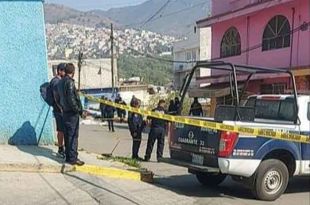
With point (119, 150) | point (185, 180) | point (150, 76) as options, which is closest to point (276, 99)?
point (185, 180)

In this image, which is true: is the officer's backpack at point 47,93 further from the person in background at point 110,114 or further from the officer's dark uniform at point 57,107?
the person in background at point 110,114

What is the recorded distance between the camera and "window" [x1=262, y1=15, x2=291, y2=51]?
2272cm

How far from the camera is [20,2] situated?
1139cm

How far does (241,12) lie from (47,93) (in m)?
15.9

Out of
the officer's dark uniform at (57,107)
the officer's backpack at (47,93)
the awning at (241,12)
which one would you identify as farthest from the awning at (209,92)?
the officer's dark uniform at (57,107)

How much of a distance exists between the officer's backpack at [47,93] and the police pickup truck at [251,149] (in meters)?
2.42

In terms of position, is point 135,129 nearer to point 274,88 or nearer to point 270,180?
point 270,180

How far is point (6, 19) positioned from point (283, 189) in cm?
637

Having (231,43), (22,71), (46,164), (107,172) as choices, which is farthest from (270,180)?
(231,43)

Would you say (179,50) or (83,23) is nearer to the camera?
(179,50)

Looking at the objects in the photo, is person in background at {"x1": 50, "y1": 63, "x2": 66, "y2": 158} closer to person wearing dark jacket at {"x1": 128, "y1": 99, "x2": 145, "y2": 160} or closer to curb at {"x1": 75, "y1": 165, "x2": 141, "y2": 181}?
curb at {"x1": 75, "y1": 165, "x2": 141, "y2": 181}

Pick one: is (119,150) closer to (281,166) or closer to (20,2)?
(20,2)

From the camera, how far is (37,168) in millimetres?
9250

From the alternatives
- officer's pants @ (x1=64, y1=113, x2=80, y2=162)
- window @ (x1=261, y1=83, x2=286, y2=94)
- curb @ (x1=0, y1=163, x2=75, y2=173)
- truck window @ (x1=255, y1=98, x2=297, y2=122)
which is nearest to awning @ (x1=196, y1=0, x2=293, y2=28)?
window @ (x1=261, y1=83, x2=286, y2=94)
